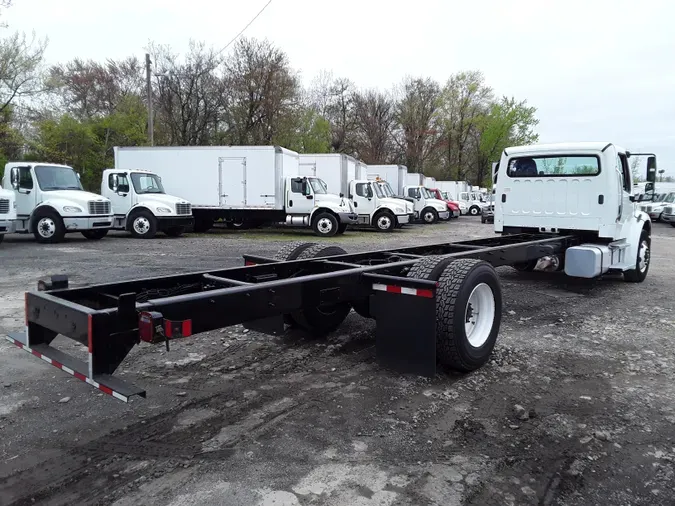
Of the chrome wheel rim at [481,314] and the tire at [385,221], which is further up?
the tire at [385,221]

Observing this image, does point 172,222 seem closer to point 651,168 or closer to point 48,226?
point 48,226

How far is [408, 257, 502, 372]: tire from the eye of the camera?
15.0 ft

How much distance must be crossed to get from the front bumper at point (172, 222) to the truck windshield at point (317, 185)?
182 inches

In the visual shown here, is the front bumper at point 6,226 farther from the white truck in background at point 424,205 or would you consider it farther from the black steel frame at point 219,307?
the white truck in background at point 424,205

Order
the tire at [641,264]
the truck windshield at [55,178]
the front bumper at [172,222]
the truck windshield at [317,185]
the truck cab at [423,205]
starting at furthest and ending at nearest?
the truck cab at [423,205] → the truck windshield at [317,185] → the front bumper at [172,222] → the truck windshield at [55,178] → the tire at [641,264]

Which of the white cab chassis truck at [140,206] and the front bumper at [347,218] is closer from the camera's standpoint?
the white cab chassis truck at [140,206]

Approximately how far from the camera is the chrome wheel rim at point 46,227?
15.9 metres

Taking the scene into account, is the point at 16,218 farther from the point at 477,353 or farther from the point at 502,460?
the point at 502,460

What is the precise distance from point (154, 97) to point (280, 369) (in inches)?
1364

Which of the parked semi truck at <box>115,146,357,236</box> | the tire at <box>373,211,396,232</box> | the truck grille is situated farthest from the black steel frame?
the tire at <box>373,211,396,232</box>

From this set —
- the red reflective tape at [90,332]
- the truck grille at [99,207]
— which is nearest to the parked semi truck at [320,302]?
the red reflective tape at [90,332]

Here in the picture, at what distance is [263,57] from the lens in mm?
34000

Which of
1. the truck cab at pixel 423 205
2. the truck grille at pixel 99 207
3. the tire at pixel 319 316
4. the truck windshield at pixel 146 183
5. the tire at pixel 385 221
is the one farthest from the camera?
the truck cab at pixel 423 205

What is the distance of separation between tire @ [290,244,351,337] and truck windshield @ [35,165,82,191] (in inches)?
515
